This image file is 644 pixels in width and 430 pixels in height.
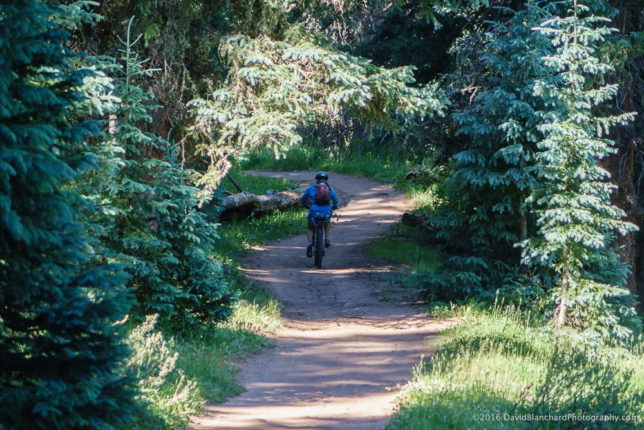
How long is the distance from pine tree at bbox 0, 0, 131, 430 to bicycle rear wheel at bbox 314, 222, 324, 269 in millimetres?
10982

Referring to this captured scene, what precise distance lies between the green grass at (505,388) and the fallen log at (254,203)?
1060 cm

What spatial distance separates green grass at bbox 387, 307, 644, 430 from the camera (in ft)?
19.8

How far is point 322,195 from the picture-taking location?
15742 mm

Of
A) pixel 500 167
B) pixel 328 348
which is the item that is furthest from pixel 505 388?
pixel 500 167

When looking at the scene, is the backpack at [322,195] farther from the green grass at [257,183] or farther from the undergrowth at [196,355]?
the green grass at [257,183]

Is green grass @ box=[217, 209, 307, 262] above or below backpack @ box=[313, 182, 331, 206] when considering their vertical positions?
below

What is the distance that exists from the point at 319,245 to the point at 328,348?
5.85 metres

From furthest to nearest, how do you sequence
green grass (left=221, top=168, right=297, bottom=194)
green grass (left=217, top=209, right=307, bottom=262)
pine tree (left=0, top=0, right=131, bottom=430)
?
1. green grass (left=221, top=168, right=297, bottom=194)
2. green grass (left=217, top=209, right=307, bottom=262)
3. pine tree (left=0, top=0, right=131, bottom=430)

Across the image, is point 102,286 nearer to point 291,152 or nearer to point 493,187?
point 493,187

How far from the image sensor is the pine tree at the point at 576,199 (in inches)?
419

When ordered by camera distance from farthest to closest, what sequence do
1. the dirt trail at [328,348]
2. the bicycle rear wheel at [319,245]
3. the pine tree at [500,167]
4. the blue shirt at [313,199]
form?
the blue shirt at [313,199] < the bicycle rear wheel at [319,245] < the pine tree at [500,167] < the dirt trail at [328,348]

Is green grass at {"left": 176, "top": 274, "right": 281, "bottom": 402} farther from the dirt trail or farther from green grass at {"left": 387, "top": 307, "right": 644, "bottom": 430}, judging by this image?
green grass at {"left": 387, "top": 307, "right": 644, "bottom": 430}

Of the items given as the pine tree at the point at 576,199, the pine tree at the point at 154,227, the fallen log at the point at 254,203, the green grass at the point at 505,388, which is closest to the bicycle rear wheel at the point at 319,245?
the fallen log at the point at 254,203

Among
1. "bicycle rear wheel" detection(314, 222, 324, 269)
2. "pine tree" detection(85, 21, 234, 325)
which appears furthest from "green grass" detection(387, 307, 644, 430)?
"bicycle rear wheel" detection(314, 222, 324, 269)
